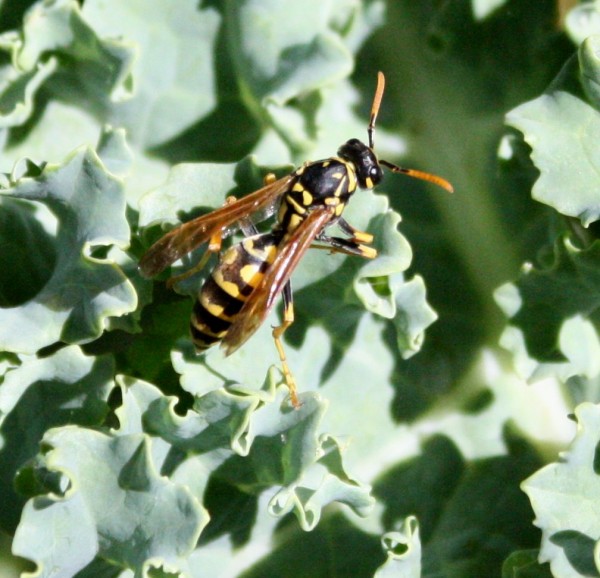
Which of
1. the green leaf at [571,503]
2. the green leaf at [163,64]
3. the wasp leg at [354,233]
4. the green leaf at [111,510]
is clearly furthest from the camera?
the green leaf at [163,64]

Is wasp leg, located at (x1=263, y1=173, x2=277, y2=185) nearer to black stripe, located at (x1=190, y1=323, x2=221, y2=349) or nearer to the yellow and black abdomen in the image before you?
the yellow and black abdomen

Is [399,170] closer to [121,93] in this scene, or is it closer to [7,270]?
[121,93]

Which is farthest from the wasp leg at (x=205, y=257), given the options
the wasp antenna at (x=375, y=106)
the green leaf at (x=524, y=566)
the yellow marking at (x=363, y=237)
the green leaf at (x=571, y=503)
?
the green leaf at (x=524, y=566)

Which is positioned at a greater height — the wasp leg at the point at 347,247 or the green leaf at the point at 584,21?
the green leaf at the point at 584,21

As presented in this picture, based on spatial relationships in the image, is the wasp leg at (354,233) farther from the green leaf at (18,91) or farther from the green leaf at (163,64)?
the green leaf at (18,91)

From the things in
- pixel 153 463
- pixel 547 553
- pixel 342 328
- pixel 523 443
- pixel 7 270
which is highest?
pixel 7 270

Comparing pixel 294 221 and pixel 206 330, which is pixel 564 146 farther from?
pixel 206 330

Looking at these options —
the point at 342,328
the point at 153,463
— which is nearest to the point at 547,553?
the point at 342,328
